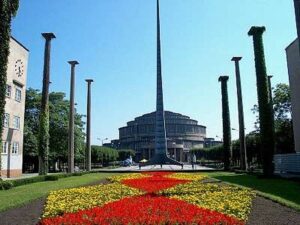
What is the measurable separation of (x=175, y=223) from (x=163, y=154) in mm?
81418

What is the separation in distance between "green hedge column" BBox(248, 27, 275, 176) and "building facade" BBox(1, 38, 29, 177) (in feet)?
81.5

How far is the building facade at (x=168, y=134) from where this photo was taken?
158m

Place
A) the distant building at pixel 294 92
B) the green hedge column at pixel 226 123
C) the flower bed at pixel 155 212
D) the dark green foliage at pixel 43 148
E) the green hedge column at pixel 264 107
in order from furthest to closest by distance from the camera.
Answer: the green hedge column at pixel 226 123
the distant building at pixel 294 92
the dark green foliage at pixel 43 148
the green hedge column at pixel 264 107
the flower bed at pixel 155 212

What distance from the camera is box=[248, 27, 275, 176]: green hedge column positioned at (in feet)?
102

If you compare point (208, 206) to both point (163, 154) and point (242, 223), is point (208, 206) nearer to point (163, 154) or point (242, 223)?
point (242, 223)

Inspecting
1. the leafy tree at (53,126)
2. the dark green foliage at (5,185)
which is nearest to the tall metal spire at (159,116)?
the leafy tree at (53,126)

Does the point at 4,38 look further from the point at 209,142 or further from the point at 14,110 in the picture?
the point at 209,142

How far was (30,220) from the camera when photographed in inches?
453

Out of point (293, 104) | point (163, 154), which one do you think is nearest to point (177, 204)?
point (293, 104)

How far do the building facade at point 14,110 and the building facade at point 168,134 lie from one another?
11364 cm

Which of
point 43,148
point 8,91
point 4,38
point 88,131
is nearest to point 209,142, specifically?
point 88,131

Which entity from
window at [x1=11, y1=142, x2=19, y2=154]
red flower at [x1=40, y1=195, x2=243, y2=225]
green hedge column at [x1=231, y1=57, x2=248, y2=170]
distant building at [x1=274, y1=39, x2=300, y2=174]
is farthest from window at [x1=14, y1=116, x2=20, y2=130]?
red flower at [x1=40, y1=195, x2=243, y2=225]

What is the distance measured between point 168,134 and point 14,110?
126 m

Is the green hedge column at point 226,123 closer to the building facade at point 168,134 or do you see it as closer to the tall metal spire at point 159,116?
the tall metal spire at point 159,116
